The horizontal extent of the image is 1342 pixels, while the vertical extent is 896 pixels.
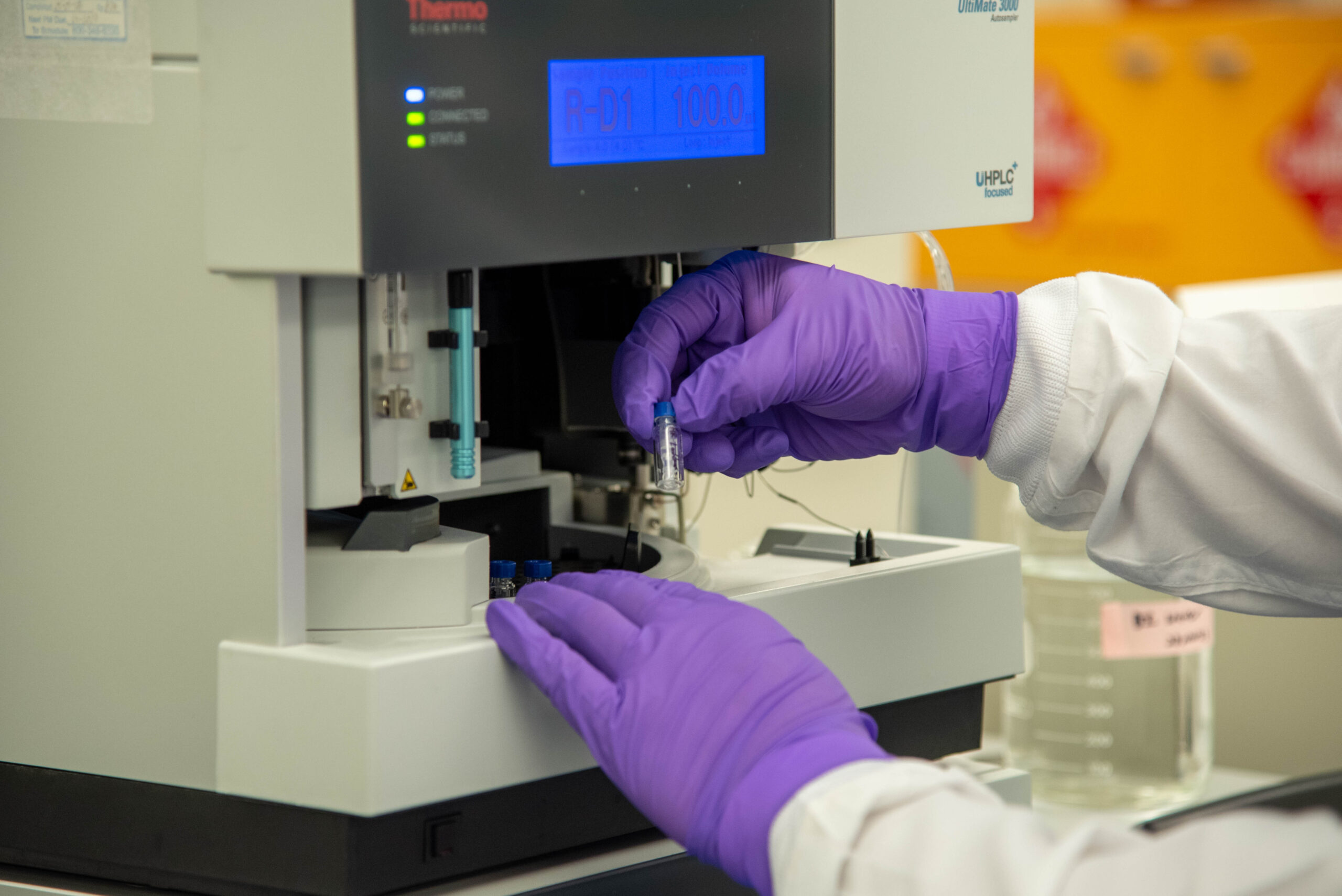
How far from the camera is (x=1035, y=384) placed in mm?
962

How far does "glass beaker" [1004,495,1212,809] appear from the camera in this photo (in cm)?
176

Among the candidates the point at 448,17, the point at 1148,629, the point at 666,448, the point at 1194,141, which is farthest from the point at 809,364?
the point at 1194,141

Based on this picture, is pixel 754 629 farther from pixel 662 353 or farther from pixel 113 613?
pixel 113 613

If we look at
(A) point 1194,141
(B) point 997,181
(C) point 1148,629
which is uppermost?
(A) point 1194,141

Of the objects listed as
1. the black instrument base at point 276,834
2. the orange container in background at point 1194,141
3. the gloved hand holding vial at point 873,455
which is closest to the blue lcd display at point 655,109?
the gloved hand holding vial at point 873,455

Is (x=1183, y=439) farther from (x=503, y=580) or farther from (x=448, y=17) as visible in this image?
(x=448, y=17)

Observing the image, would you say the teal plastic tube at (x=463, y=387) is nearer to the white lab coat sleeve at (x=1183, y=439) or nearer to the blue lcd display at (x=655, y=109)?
the blue lcd display at (x=655, y=109)

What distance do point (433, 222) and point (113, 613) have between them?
30cm

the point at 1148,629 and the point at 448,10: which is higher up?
the point at 448,10

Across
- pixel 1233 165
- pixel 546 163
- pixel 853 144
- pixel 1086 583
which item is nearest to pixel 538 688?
pixel 546 163

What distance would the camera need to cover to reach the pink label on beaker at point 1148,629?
1565 millimetres

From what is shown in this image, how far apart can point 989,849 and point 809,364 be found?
39 cm

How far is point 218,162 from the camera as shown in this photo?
0.67 m

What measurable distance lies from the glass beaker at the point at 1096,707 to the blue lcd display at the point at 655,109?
41.7 inches
